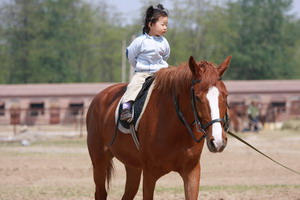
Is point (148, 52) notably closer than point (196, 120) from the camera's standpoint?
No

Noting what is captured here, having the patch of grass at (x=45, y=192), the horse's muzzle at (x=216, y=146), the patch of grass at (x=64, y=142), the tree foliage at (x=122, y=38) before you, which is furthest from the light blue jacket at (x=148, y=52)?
the tree foliage at (x=122, y=38)

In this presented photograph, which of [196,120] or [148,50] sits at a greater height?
[148,50]

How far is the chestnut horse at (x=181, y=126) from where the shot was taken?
5527 millimetres

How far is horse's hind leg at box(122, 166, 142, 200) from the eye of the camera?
301 inches

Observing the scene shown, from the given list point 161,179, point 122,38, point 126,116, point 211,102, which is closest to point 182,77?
point 211,102

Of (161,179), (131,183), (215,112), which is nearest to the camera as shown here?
(215,112)

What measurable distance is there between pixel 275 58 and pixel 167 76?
66997mm

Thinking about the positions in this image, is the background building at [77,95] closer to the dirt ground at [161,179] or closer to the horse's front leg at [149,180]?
the dirt ground at [161,179]

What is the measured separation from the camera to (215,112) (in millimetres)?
5449

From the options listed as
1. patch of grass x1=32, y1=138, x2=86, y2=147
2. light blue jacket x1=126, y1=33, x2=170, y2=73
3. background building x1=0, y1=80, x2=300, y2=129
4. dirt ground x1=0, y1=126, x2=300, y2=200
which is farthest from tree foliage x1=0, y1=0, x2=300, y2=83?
light blue jacket x1=126, y1=33, x2=170, y2=73

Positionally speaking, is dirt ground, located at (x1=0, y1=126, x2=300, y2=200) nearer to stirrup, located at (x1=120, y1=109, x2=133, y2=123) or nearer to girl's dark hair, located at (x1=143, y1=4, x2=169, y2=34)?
stirrup, located at (x1=120, y1=109, x2=133, y2=123)

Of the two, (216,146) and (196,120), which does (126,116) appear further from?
(216,146)

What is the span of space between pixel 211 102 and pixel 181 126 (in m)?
0.76

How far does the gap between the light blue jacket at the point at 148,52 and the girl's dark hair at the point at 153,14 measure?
0.44 feet
